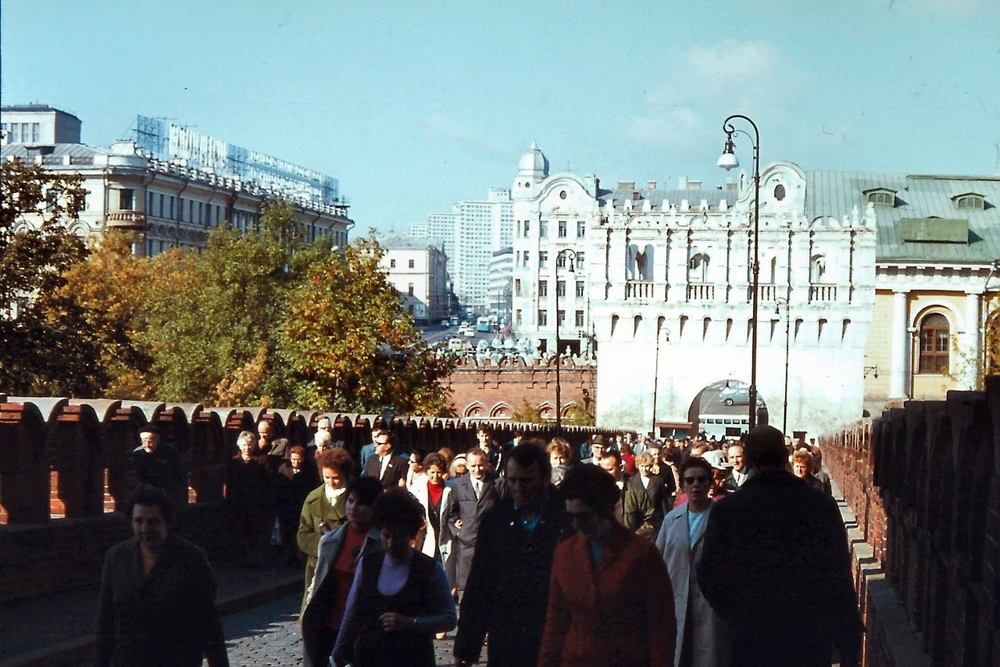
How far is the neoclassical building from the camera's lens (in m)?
85.8

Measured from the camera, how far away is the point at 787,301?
3410 inches

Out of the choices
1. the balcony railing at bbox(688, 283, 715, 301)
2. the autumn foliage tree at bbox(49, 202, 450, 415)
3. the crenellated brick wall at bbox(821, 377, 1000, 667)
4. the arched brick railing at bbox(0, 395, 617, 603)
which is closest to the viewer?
the crenellated brick wall at bbox(821, 377, 1000, 667)

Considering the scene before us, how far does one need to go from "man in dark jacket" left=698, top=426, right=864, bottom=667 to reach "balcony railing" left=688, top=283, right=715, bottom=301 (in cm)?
7988

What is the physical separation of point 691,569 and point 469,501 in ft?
19.6

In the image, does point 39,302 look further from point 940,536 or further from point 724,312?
point 724,312

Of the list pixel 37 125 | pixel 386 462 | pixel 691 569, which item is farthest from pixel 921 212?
pixel 691 569

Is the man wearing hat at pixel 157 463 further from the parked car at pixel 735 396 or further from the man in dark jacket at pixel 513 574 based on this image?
the parked car at pixel 735 396

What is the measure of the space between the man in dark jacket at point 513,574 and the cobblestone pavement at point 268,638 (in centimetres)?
492

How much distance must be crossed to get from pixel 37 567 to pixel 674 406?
71.1 metres

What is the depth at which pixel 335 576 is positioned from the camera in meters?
8.75

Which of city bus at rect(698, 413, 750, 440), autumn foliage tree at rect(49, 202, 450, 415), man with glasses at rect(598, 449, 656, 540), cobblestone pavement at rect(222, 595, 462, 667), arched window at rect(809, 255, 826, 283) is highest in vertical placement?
arched window at rect(809, 255, 826, 283)

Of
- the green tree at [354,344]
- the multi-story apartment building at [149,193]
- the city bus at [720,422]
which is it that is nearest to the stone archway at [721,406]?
the city bus at [720,422]

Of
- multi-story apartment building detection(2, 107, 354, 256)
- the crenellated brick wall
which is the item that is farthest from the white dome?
the crenellated brick wall

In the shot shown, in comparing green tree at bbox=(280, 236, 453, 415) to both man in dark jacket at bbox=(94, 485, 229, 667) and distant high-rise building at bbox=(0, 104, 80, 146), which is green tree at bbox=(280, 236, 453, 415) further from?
distant high-rise building at bbox=(0, 104, 80, 146)
